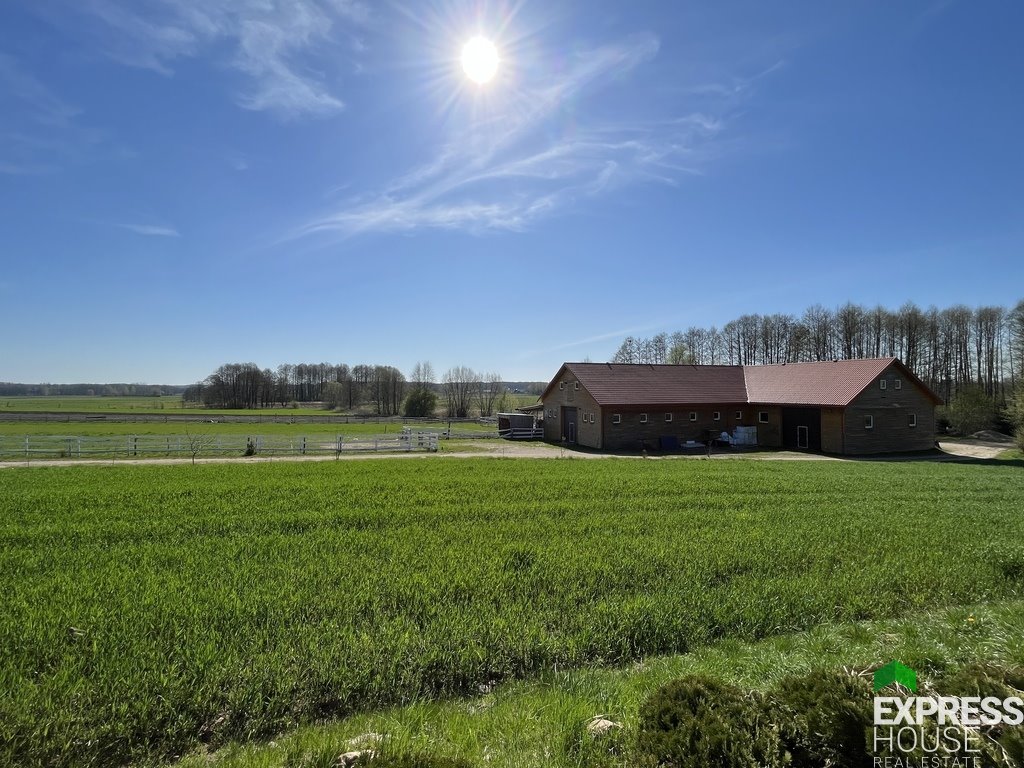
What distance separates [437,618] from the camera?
5.87m

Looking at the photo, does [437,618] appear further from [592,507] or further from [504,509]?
[592,507]

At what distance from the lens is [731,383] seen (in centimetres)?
4038

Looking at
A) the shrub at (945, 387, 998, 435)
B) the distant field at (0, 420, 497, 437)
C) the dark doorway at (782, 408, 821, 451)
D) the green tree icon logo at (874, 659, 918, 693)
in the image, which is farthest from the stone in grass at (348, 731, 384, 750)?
the shrub at (945, 387, 998, 435)

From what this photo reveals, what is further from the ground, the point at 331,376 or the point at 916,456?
the point at 331,376

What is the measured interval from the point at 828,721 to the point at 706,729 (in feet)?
2.01

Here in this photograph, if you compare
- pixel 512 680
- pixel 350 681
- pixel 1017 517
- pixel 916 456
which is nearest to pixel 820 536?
pixel 1017 517

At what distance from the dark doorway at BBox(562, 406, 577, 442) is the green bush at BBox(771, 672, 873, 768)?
118ft

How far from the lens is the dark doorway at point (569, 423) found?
128ft

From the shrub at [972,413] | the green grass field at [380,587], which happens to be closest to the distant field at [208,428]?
the green grass field at [380,587]

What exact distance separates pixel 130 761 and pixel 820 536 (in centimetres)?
1100

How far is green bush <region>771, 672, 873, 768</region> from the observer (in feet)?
8.33

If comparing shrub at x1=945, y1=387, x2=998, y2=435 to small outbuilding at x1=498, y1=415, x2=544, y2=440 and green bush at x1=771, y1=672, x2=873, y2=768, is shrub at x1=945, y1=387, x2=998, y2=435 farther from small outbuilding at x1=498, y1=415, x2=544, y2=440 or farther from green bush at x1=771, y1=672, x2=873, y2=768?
green bush at x1=771, y1=672, x2=873, y2=768

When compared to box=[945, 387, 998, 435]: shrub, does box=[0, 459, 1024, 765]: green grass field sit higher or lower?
lower

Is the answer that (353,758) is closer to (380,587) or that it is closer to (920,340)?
(380,587)
